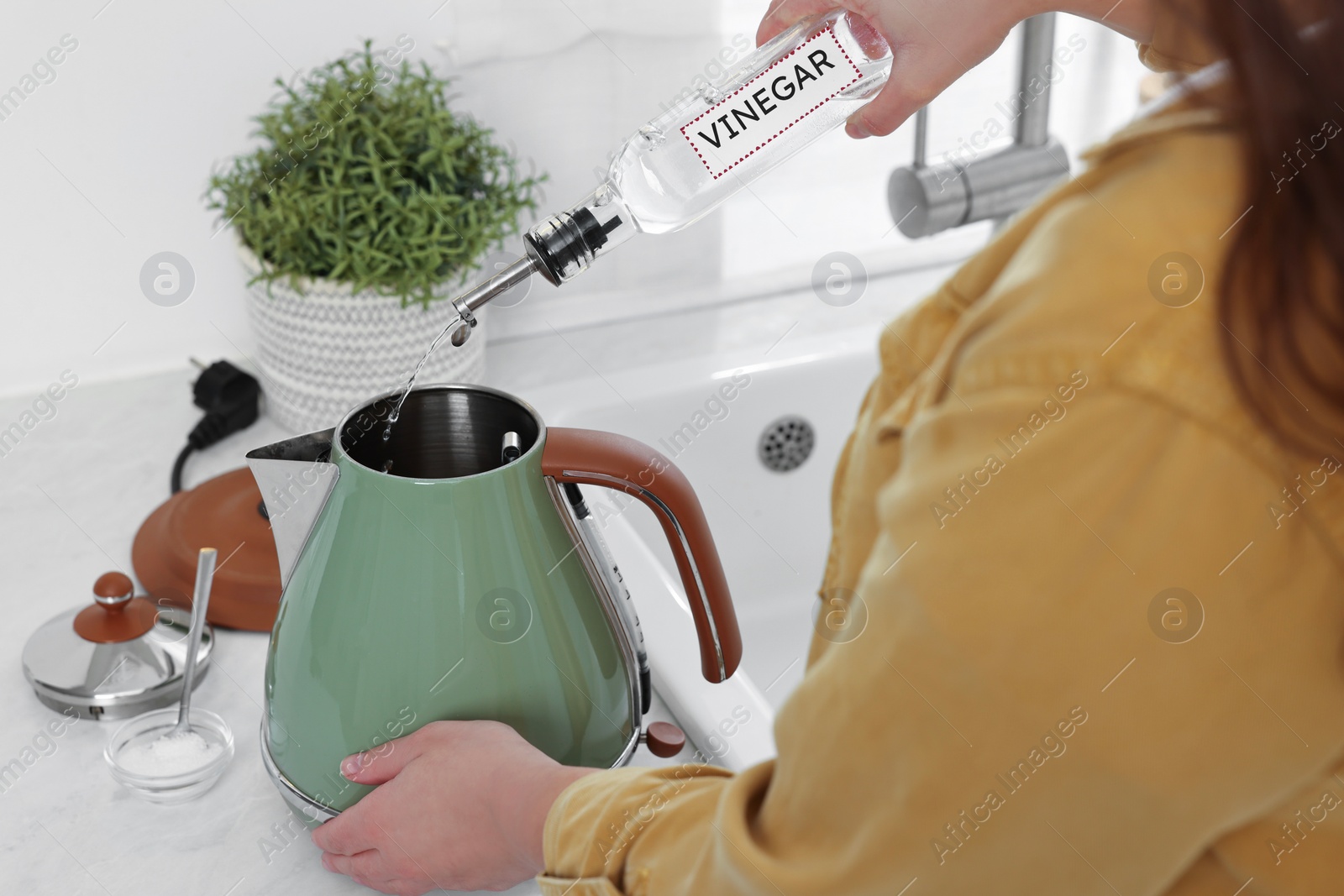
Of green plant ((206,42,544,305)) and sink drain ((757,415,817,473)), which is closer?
green plant ((206,42,544,305))

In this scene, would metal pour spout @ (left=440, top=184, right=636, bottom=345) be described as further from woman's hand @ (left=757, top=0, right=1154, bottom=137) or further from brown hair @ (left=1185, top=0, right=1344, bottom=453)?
brown hair @ (left=1185, top=0, right=1344, bottom=453)

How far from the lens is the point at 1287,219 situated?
0.27 meters

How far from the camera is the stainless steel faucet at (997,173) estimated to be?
76 centimetres

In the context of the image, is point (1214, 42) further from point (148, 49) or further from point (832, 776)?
point (148, 49)

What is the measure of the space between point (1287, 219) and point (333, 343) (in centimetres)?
73

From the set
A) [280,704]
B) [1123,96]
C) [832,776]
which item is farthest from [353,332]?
[1123,96]

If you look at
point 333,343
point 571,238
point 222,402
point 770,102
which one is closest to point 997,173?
point 770,102

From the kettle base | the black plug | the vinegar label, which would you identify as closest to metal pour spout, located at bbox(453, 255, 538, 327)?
the vinegar label

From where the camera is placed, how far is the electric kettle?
Result: 51 cm

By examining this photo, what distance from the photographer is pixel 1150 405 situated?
0.27 meters

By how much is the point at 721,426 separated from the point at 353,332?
335mm

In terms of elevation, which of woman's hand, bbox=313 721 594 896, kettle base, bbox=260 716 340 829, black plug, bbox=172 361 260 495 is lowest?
woman's hand, bbox=313 721 594 896

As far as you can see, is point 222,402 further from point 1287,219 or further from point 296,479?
point 1287,219

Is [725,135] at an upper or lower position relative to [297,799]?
upper
